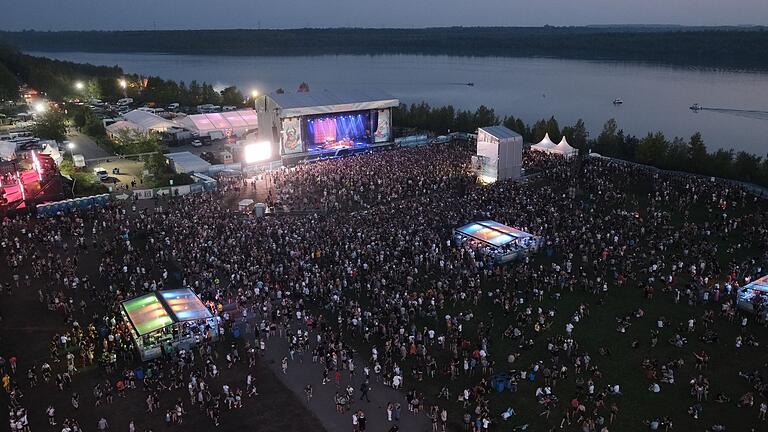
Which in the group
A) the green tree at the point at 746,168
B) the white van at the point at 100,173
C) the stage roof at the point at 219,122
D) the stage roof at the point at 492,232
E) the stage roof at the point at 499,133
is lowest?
the white van at the point at 100,173

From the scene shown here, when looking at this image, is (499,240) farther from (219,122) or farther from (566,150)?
(219,122)

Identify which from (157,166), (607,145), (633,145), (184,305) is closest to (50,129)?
(157,166)

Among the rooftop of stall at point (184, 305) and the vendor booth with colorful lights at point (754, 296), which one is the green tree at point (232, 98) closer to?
the rooftop of stall at point (184, 305)

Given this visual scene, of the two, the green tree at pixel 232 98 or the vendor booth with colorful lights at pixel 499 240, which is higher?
the green tree at pixel 232 98

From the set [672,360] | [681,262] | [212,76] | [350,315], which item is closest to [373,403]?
[350,315]

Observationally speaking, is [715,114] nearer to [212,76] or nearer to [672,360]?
[672,360]

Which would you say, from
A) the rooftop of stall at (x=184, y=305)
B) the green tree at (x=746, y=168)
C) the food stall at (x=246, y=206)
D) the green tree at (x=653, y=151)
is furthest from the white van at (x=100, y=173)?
the green tree at (x=746, y=168)
